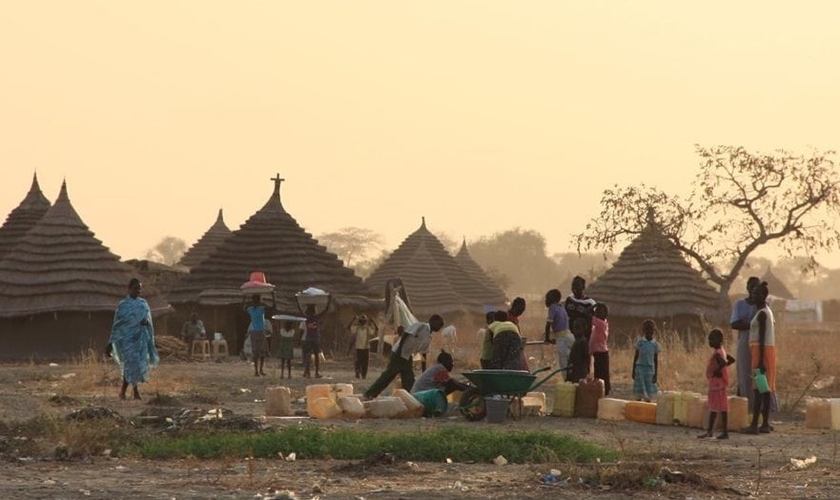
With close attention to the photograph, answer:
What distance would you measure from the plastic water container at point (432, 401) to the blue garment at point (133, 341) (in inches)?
137

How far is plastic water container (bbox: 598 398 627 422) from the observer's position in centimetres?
1465

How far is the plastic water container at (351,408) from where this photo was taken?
14109mm

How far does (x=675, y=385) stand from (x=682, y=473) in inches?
414

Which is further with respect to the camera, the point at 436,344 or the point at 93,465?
the point at 436,344

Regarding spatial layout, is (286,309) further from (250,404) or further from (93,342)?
(250,404)

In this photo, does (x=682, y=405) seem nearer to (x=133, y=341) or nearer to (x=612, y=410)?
(x=612, y=410)

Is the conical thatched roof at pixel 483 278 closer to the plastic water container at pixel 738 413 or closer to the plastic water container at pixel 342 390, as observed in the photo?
the plastic water container at pixel 342 390

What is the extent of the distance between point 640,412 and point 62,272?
652 inches

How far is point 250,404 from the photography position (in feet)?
54.7

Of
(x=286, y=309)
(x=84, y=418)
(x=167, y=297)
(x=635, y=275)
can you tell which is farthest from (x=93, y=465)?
(x=635, y=275)

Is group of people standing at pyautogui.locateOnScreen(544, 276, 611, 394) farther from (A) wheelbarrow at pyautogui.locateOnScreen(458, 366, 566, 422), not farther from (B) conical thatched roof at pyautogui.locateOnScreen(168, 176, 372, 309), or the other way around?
(B) conical thatched roof at pyautogui.locateOnScreen(168, 176, 372, 309)

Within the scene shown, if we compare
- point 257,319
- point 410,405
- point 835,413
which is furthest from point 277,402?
point 257,319

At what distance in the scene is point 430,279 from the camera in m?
45.8

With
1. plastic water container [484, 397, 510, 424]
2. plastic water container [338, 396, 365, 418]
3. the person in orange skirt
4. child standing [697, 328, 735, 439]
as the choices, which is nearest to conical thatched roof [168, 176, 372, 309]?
plastic water container [338, 396, 365, 418]
